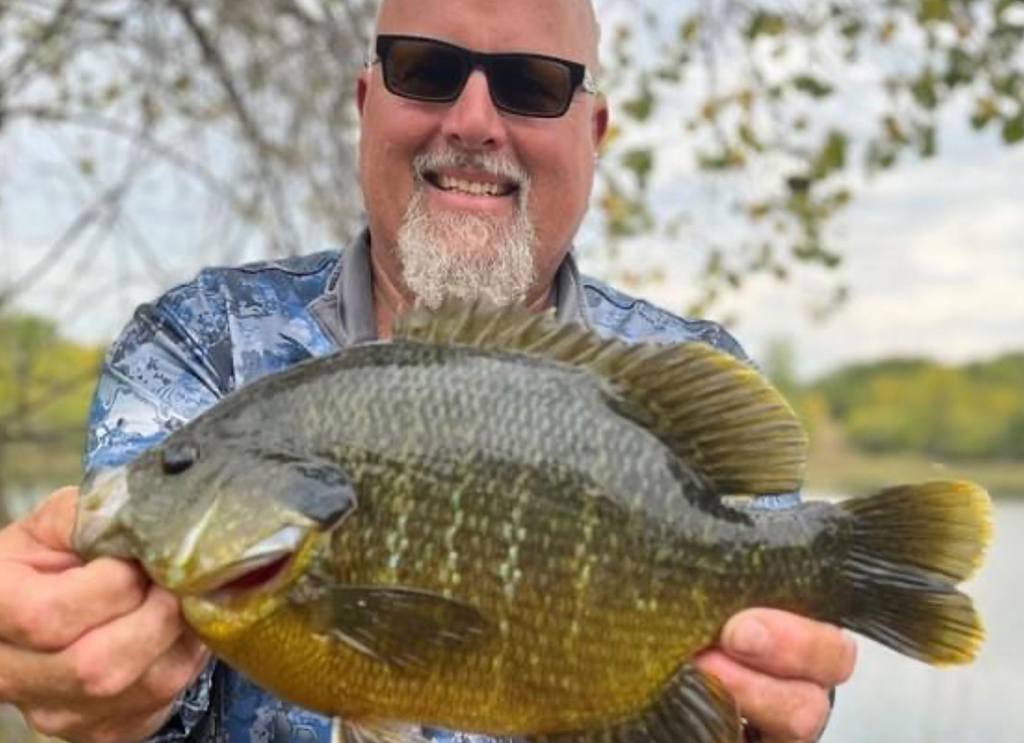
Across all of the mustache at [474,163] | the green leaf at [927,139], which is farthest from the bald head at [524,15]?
the green leaf at [927,139]

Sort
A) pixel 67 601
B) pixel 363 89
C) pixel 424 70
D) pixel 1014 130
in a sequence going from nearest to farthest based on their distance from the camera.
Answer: pixel 67 601, pixel 424 70, pixel 363 89, pixel 1014 130

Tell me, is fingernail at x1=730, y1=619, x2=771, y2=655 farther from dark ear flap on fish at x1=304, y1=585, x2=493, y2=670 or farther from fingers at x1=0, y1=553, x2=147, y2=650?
fingers at x1=0, y1=553, x2=147, y2=650

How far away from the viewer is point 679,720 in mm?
2154

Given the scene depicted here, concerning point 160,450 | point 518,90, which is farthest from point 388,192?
point 160,450

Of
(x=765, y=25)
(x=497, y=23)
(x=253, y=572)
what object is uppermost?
(x=765, y=25)

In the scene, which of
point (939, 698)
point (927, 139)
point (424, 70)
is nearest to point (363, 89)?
point (424, 70)

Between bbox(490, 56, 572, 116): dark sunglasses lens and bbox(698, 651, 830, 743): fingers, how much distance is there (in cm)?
166

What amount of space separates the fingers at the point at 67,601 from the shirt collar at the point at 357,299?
3.94 feet

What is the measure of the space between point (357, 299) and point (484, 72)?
0.61 metres

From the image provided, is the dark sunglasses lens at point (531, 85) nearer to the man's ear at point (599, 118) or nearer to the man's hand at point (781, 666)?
the man's ear at point (599, 118)

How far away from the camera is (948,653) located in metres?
2.16

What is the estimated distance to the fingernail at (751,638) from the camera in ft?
6.93

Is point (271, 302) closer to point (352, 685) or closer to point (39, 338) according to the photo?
point (352, 685)

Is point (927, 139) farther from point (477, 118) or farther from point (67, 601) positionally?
point (67, 601)
